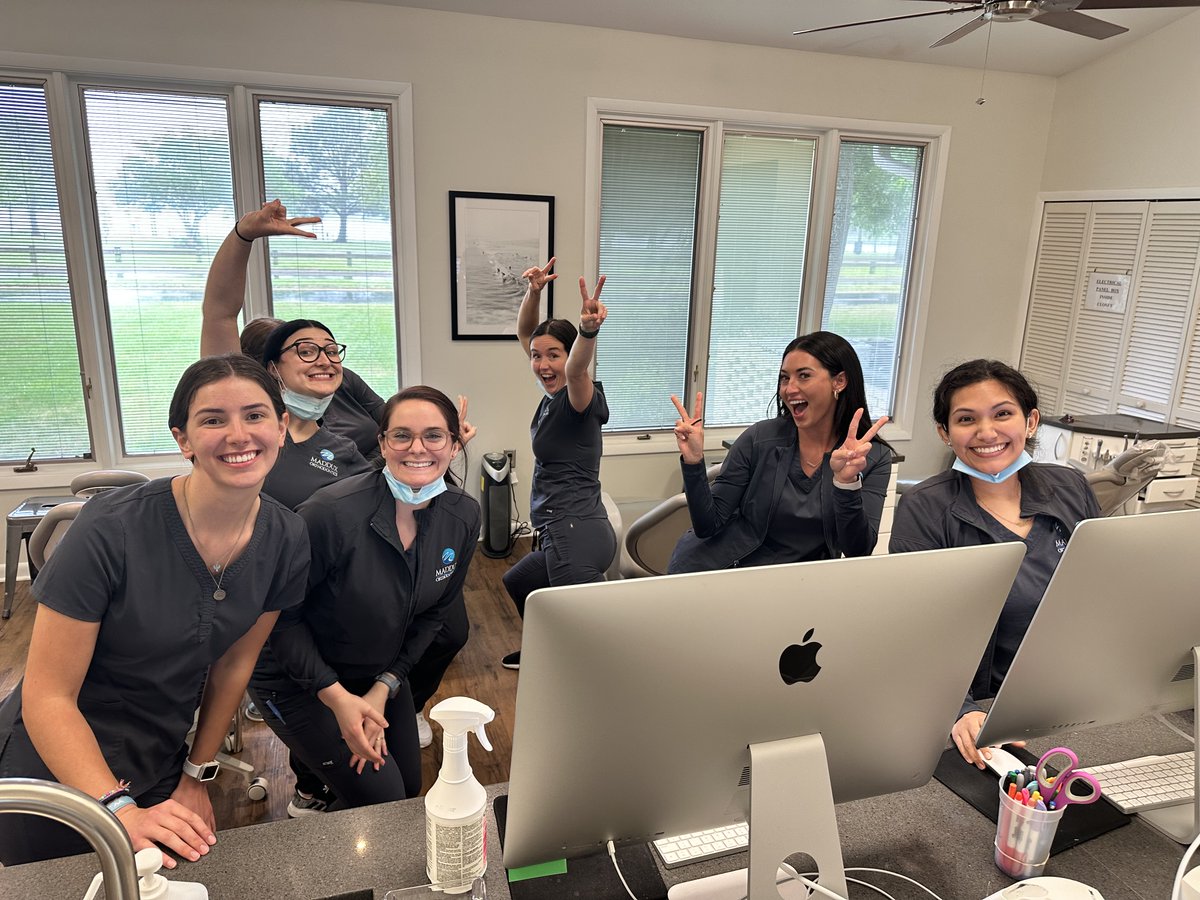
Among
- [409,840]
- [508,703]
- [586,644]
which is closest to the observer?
[586,644]

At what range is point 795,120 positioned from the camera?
179 inches

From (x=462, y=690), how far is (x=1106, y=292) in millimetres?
4362

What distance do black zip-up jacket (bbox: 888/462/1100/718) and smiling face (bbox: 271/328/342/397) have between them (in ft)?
5.63

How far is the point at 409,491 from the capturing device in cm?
175

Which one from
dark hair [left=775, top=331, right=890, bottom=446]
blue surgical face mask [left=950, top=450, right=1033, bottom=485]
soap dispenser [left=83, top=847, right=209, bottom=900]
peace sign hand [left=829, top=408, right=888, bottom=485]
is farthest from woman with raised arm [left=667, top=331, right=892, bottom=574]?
soap dispenser [left=83, top=847, right=209, bottom=900]

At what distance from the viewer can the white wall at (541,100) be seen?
3594 mm

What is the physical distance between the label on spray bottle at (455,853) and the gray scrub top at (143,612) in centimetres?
68

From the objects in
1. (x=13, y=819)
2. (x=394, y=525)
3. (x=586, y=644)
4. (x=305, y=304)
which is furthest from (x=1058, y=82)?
(x=13, y=819)

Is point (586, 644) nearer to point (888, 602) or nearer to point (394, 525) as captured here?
point (888, 602)

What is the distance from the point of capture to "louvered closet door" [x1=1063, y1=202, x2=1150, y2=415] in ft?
14.7

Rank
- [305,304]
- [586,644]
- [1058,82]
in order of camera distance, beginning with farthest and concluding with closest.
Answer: [1058,82], [305,304], [586,644]

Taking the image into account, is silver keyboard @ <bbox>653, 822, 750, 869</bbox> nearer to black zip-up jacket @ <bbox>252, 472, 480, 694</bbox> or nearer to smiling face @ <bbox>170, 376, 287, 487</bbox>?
black zip-up jacket @ <bbox>252, 472, 480, 694</bbox>

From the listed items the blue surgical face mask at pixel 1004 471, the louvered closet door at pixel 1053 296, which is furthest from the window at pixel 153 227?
the louvered closet door at pixel 1053 296

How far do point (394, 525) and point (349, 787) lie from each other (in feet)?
2.05
